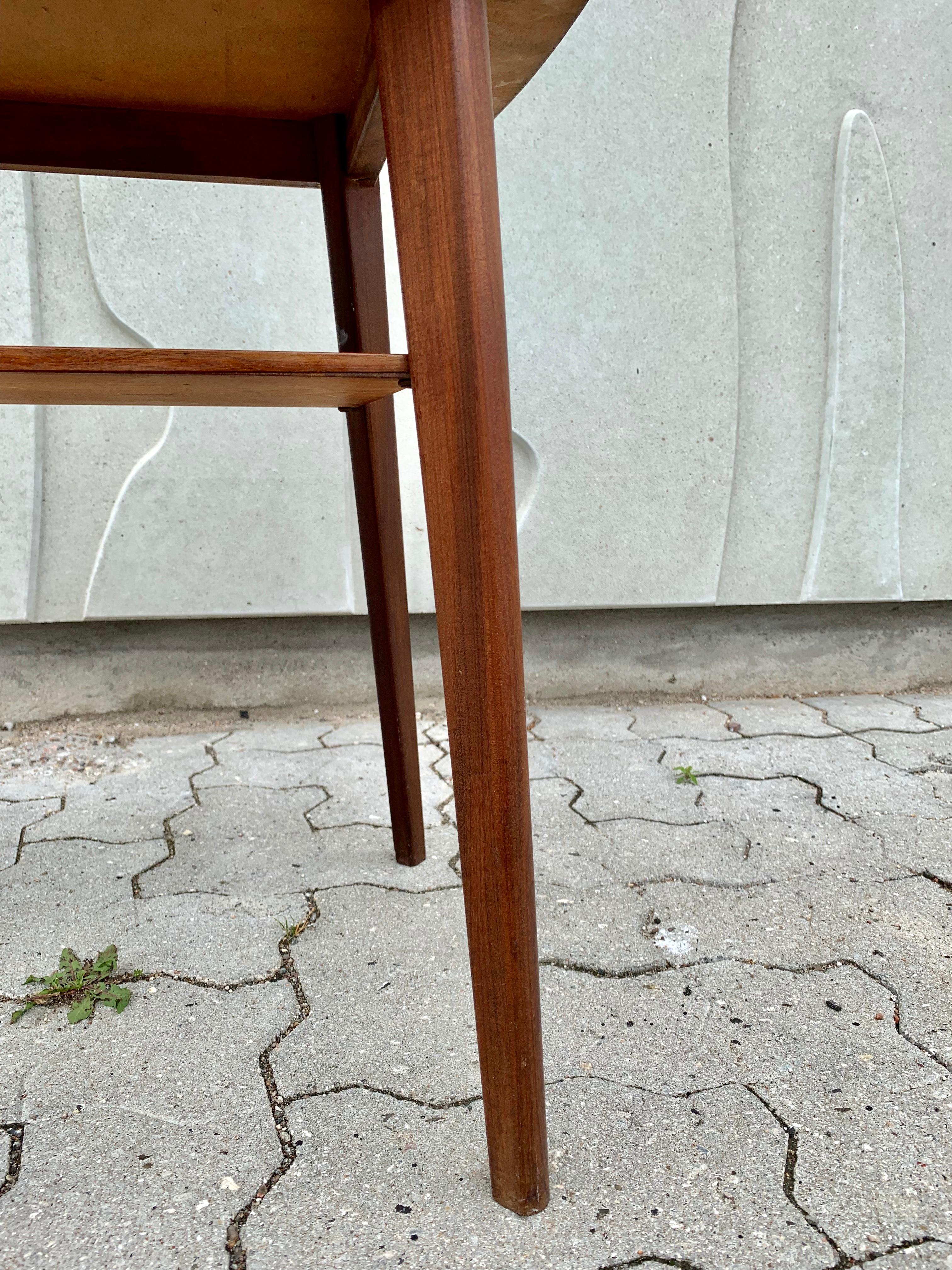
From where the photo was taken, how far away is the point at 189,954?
0.89 metres

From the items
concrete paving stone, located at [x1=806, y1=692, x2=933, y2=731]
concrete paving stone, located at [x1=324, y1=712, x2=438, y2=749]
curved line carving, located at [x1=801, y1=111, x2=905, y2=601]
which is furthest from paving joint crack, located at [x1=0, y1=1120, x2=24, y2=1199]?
curved line carving, located at [x1=801, y1=111, x2=905, y2=601]

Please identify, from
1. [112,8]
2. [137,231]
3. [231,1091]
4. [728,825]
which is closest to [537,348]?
[137,231]

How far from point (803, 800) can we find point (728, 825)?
0.56 ft

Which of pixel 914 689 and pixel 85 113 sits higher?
pixel 85 113

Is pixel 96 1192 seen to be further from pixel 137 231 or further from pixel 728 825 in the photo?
pixel 137 231

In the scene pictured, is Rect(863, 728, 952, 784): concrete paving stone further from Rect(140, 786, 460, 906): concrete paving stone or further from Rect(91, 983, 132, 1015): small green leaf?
Rect(91, 983, 132, 1015): small green leaf

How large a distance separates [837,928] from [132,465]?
1.33 m

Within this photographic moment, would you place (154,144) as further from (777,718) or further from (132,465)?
(777,718)

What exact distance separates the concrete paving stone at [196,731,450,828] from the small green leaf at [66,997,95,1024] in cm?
43

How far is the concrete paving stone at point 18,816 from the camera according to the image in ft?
3.71

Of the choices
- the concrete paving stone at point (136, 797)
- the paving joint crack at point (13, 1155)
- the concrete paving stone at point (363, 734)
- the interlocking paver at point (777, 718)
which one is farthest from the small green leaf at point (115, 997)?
the interlocking paver at point (777, 718)

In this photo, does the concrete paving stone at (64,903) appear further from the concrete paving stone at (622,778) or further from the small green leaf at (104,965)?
the concrete paving stone at (622,778)

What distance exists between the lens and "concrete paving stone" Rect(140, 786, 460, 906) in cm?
104

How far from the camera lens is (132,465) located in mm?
1520
